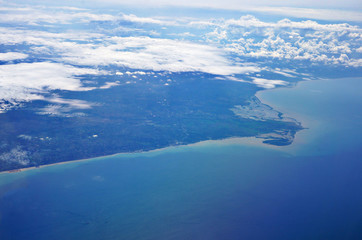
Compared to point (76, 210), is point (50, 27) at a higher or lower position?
higher

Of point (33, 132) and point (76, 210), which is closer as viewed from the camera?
point (76, 210)

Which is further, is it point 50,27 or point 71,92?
point 50,27

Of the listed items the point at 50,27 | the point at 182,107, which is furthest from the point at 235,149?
the point at 50,27

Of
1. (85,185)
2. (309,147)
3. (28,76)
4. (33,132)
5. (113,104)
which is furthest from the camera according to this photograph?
(28,76)

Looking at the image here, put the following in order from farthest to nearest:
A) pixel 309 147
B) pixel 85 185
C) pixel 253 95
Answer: pixel 253 95 → pixel 309 147 → pixel 85 185

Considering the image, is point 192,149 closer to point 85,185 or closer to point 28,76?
point 85,185

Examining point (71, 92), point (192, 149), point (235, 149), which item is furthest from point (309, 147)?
point (71, 92)

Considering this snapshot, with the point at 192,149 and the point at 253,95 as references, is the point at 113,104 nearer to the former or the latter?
the point at 192,149

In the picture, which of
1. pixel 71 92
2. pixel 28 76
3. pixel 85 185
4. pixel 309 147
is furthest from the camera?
pixel 28 76

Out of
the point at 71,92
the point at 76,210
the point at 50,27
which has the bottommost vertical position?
the point at 76,210
